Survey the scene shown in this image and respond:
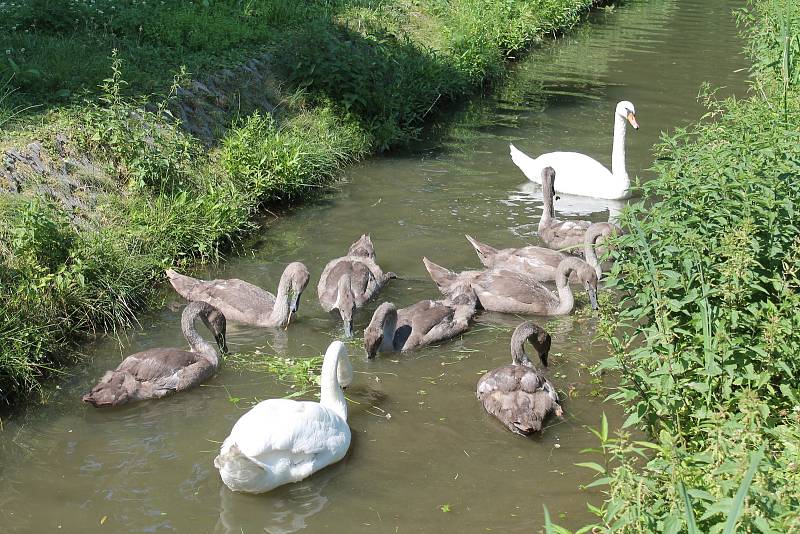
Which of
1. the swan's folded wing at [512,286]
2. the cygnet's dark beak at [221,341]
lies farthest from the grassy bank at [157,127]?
the swan's folded wing at [512,286]

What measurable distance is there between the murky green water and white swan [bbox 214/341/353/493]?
15 cm

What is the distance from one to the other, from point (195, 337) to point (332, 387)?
63.6 inches

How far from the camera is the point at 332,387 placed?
710 cm

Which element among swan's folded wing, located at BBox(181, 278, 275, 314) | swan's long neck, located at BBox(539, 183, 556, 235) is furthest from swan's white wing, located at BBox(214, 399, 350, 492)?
swan's long neck, located at BBox(539, 183, 556, 235)

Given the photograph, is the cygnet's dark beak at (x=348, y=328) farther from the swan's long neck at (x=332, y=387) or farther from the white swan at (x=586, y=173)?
the white swan at (x=586, y=173)

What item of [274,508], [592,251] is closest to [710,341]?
[274,508]

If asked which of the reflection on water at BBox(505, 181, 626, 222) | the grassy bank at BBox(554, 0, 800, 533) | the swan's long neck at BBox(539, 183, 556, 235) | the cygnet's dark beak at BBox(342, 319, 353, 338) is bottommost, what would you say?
the cygnet's dark beak at BBox(342, 319, 353, 338)

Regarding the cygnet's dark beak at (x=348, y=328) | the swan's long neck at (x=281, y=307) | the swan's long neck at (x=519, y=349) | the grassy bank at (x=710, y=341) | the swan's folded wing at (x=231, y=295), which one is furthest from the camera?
the swan's folded wing at (x=231, y=295)

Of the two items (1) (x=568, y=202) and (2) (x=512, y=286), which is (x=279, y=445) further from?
(1) (x=568, y=202)

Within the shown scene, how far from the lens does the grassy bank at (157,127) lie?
28.0 feet

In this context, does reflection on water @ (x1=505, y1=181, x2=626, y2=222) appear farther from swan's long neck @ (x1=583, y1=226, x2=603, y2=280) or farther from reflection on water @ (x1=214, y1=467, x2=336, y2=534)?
reflection on water @ (x1=214, y1=467, x2=336, y2=534)

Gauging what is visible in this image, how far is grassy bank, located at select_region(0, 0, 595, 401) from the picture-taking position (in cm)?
855

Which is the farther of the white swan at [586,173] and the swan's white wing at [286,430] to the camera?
the white swan at [586,173]

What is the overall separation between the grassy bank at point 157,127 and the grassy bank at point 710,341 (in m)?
4.70
